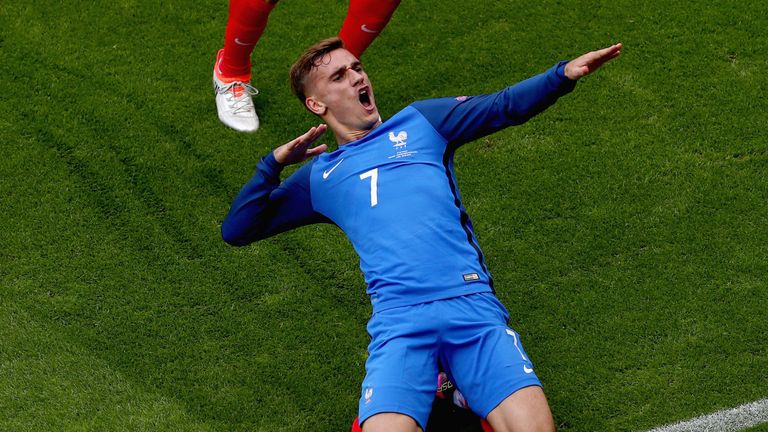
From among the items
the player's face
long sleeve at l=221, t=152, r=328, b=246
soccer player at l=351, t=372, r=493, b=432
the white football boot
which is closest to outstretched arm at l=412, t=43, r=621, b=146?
the player's face

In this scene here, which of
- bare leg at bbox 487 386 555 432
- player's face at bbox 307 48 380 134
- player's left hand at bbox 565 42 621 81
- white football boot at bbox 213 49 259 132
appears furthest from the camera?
white football boot at bbox 213 49 259 132

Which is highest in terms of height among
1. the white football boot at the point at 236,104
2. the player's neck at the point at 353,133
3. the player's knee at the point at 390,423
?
the player's neck at the point at 353,133

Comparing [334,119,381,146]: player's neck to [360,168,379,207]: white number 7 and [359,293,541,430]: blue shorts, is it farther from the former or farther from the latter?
[359,293,541,430]: blue shorts

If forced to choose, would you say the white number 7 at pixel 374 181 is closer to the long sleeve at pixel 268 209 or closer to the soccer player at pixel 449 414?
the long sleeve at pixel 268 209

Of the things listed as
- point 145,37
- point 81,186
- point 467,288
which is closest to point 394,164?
point 467,288

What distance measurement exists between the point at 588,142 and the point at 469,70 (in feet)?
3.13

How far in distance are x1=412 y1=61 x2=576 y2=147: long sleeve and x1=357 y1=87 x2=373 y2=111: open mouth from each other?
0.75 ft

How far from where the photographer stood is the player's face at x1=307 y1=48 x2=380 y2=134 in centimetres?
497

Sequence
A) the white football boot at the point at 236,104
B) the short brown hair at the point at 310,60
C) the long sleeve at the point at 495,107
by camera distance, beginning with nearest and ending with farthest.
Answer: the long sleeve at the point at 495,107
the short brown hair at the point at 310,60
the white football boot at the point at 236,104

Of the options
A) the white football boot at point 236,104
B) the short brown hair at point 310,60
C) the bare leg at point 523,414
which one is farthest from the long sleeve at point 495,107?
the white football boot at point 236,104

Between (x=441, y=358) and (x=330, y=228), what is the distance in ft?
5.54

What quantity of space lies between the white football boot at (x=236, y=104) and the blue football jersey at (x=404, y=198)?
5.17ft

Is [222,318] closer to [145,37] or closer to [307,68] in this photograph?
[307,68]

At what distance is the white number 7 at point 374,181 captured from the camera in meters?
4.63
